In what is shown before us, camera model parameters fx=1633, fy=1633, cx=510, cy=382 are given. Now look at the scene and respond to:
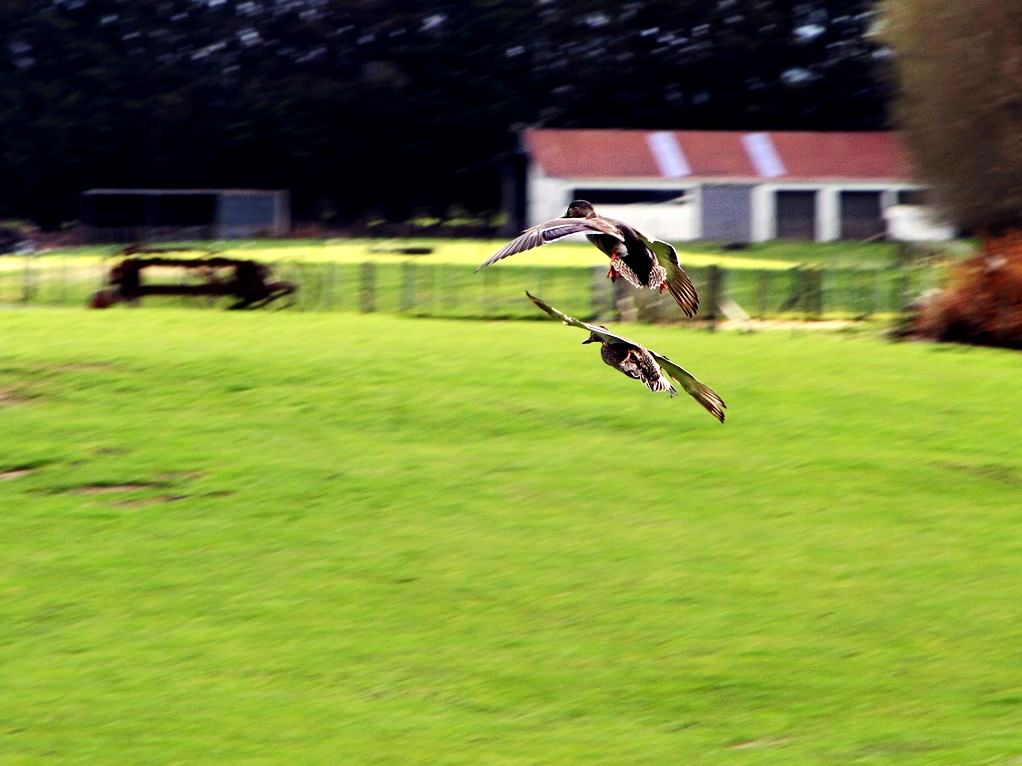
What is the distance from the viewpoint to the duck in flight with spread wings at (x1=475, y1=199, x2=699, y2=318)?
5.63m

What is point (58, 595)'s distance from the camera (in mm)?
11453

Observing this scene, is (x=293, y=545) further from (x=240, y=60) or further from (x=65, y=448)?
(x=240, y=60)

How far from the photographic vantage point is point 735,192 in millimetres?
56219

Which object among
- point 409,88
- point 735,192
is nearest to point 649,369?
point 735,192

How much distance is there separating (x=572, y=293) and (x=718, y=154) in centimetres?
3070

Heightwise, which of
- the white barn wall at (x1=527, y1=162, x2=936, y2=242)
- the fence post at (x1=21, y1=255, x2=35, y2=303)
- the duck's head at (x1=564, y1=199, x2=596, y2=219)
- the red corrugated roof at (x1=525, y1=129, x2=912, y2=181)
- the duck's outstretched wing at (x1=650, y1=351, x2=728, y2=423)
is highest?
the red corrugated roof at (x1=525, y1=129, x2=912, y2=181)

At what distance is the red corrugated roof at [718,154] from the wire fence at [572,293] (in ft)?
78.1

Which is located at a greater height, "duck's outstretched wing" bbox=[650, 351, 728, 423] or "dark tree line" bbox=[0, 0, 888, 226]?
"dark tree line" bbox=[0, 0, 888, 226]

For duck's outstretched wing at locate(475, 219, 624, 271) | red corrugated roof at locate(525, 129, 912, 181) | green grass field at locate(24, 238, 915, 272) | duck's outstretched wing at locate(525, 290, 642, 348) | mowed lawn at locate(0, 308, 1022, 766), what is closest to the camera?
duck's outstretched wing at locate(475, 219, 624, 271)

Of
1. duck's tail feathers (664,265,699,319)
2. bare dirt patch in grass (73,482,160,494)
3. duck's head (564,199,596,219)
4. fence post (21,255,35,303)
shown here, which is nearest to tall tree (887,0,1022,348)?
fence post (21,255,35,303)

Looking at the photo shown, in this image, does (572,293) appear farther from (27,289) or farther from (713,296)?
(27,289)

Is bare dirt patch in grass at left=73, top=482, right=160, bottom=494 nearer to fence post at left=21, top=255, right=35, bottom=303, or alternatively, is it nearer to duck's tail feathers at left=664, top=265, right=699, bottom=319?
duck's tail feathers at left=664, top=265, right=699, bottom=319

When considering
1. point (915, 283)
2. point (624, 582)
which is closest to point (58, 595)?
point (624, 582)

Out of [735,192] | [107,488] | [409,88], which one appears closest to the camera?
[107,488]
